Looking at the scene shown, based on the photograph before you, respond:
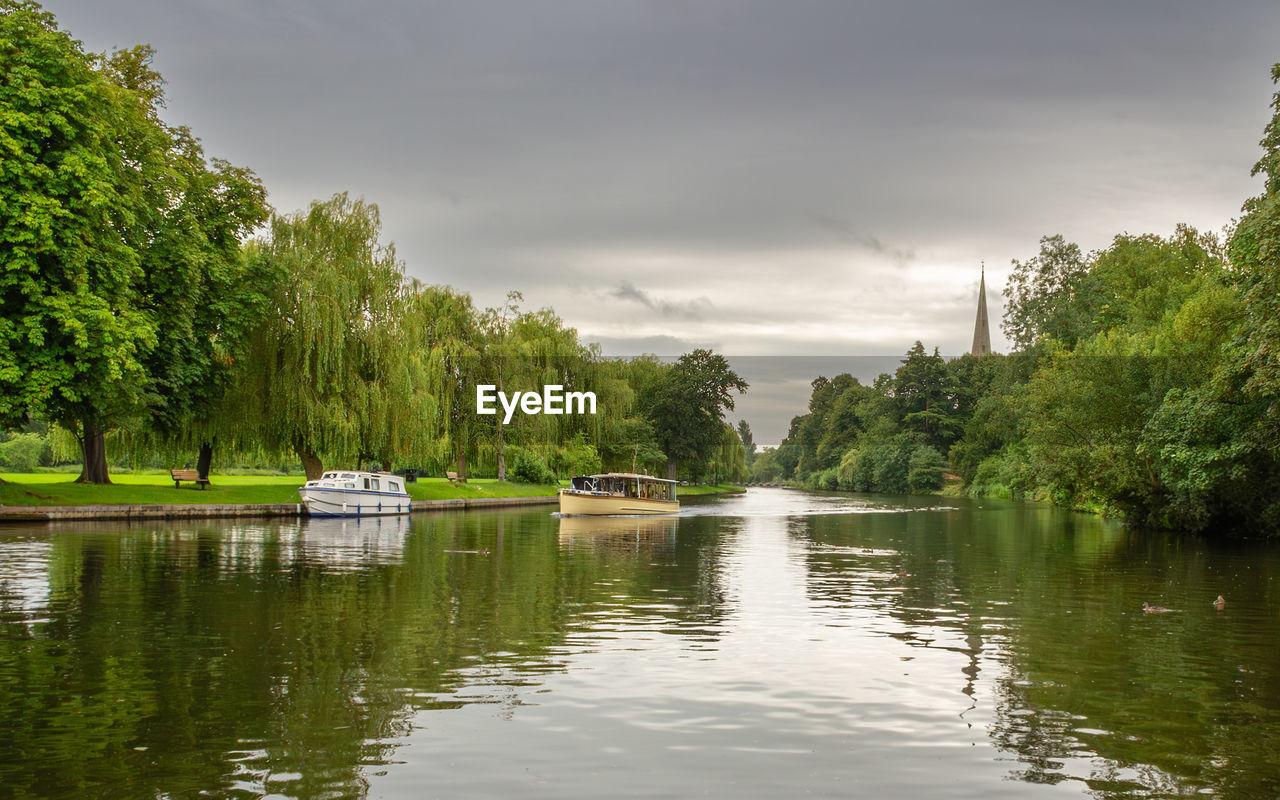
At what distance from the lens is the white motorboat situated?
153ft

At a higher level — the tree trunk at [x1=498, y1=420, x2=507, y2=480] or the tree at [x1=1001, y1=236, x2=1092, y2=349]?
the tree at [x1=1001, y1=236, x2=1092, y2=349]

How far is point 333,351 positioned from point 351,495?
23.2 feet

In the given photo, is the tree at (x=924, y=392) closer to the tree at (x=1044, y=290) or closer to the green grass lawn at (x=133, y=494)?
the tree at (x=1044, y=290)

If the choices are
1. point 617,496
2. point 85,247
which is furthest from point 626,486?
point 85,247

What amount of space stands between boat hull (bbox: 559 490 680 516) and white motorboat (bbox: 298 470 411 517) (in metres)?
8.94

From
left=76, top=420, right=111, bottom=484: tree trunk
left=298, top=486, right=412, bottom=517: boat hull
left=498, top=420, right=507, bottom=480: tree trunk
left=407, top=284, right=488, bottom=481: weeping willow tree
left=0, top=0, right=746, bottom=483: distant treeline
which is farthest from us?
left=498, top=420, right=507, bottom=480: tree trunk

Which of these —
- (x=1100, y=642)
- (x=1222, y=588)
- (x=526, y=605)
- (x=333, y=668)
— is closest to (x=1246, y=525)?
(x=1222, y=588)

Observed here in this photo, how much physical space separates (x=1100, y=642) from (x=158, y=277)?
36.4 meters

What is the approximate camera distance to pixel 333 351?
47.8 meters

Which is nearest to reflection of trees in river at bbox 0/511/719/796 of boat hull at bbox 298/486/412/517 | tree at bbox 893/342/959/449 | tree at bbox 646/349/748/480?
boat hull at bbox 298/486/412/517

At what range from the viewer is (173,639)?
46.7ft

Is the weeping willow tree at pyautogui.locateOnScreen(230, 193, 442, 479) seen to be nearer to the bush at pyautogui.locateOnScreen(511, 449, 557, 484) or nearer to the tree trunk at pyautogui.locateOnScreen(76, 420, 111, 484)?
the tree trunk at pyautogui.locateOnScreen(76, 420, 111, 484)

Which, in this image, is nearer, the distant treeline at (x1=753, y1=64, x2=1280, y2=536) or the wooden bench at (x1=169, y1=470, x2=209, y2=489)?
the distant treeline at (x1=753, y1=64, x2=1280, y2=536)

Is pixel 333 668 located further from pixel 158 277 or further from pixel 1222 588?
pixel 158 277
